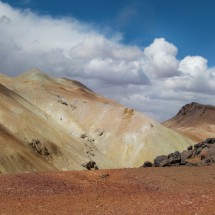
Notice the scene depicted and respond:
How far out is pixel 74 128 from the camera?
252 feet

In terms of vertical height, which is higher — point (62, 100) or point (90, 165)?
point (62, 100)

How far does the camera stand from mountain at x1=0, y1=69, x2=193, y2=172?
5594cm

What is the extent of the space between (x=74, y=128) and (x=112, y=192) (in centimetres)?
5990

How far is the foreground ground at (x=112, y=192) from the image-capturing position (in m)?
14.4

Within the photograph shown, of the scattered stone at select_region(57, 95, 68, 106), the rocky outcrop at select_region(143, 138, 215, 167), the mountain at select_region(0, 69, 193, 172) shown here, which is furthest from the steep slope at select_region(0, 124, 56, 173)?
the scattered stone at select_region(57, 95, 68, 106)

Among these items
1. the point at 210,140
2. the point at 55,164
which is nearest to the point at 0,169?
the point at 55,164

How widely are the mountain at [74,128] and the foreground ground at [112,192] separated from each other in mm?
28641

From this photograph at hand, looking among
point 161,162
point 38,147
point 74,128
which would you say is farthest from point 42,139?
point 161,162

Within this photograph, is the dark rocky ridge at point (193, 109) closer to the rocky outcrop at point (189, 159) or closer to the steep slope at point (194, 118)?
the steep slope at point (194, 118)

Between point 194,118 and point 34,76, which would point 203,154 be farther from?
point 194,118

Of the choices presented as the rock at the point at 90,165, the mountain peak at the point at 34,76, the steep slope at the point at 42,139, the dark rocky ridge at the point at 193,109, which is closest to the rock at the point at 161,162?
the steep slope at the point at 42,139

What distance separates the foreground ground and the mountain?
2864cm

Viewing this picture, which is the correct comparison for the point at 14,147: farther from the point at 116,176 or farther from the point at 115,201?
the point at 115,201

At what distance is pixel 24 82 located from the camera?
88562 mm
